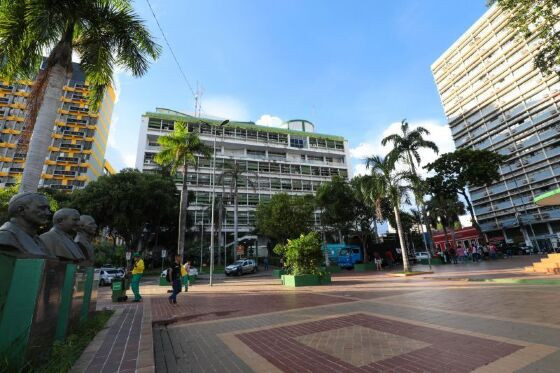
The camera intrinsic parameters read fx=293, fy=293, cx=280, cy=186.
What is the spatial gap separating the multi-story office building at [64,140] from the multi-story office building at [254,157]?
52.4 ft

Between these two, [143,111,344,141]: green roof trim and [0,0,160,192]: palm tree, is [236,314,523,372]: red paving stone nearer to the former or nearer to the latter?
[0,0,160,192]: palm tree

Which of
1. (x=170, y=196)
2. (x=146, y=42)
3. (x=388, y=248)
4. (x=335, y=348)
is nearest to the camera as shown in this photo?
(x=335, y=348)

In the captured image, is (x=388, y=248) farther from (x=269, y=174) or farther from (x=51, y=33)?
(x=51, y=33)

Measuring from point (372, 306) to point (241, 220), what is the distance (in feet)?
138

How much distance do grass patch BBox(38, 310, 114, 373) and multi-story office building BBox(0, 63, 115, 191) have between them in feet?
188

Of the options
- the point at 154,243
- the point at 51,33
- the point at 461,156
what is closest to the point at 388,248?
the point at 461,156

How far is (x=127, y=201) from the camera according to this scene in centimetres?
2809

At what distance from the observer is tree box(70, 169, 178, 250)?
2802 cm

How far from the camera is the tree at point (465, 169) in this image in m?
31.6

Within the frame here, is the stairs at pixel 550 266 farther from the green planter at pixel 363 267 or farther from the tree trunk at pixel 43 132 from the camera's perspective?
the tree trunk at pixel 43 132

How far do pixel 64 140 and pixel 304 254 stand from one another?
201 feet

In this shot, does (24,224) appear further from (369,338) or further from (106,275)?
(106,275)

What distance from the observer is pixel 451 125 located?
6850 centimetres

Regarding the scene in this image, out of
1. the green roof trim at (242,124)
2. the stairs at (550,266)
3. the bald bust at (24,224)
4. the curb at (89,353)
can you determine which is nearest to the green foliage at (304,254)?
the curb at (89,353)
